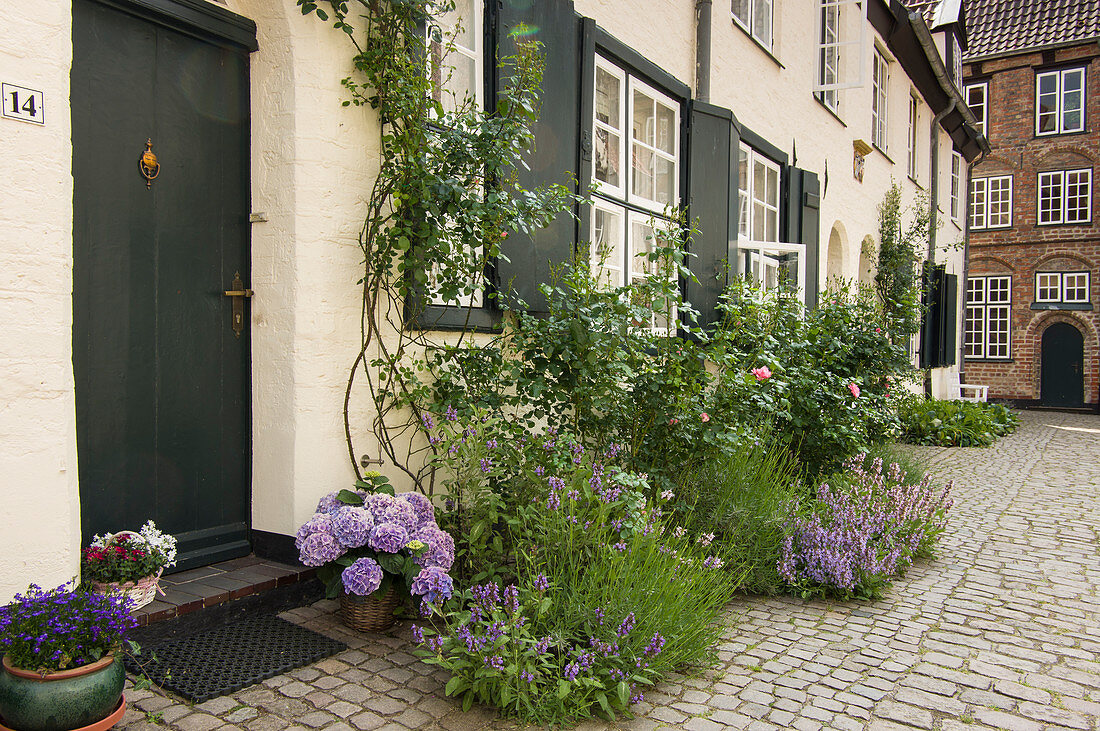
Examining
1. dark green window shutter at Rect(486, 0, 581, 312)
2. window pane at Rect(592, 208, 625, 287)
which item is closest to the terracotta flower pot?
dark green window shutter at Rect(486, 0, 581, 312)

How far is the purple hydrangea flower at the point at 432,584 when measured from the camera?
3000 millimetres

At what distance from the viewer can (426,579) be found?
304 cm

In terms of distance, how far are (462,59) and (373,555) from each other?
2.75m

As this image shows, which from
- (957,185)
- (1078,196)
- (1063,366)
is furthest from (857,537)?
→ (1078,196)

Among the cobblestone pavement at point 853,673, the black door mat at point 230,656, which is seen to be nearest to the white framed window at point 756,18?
the cobblestone pavement at point 853,673

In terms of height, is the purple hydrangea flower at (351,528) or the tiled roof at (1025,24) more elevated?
the tiled roof at (1025,24)

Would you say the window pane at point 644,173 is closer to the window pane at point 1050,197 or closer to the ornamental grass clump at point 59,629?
the ornamental grass clump at point 59,629

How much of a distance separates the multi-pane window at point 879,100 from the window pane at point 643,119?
22.9ft

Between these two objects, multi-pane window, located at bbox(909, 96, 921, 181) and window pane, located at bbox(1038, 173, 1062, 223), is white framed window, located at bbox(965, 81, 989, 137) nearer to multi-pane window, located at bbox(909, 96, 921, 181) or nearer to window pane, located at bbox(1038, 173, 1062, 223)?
window pane, located at bbox(1038, 173, 1062, 223)

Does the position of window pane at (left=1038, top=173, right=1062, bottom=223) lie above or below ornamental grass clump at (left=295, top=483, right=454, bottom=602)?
above

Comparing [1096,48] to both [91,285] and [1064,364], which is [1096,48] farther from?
[91,285]

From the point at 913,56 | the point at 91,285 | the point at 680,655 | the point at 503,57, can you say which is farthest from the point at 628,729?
the point at 913,56

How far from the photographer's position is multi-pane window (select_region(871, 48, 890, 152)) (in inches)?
469

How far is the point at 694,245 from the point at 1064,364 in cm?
1826
